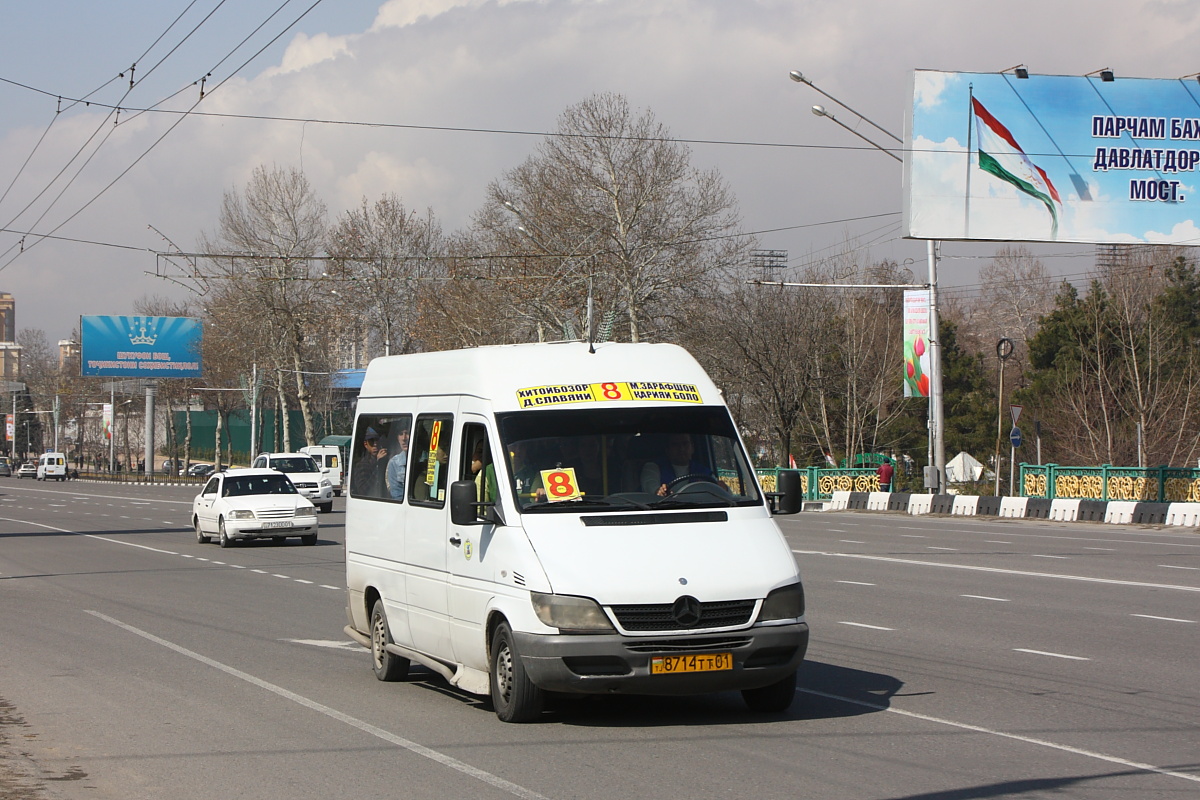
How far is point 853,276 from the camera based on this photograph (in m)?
68.6

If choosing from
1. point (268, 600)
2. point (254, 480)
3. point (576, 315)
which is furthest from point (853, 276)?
point (268, 600)

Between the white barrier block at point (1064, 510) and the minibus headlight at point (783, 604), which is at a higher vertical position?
the minibus headlight at point (783, 604)

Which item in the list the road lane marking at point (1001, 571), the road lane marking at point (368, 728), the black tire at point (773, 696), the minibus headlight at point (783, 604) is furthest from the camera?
the road lane marking at point (1001, 571)

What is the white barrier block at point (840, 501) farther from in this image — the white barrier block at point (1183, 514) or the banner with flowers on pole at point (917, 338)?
the white barrier block at point (1183, 514)

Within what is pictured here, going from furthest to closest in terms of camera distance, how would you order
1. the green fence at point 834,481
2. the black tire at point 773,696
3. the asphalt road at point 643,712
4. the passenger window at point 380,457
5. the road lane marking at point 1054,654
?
the green fence at point 834,481, the road lane marking at point 1054,654, the passenger window at point 380,457, the black tire at point 773,696, the asphalt road at point 643,712

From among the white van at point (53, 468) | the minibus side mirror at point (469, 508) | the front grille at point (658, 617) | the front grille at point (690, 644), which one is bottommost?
the white van at point (53, 468)

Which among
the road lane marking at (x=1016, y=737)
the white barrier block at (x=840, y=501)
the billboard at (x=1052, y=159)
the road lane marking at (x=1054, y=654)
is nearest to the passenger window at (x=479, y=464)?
the road lane marking at (x=1016, y=737)

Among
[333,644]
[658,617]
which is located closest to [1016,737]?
[658,617]

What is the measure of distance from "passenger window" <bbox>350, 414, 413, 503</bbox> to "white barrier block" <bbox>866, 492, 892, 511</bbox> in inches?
1263

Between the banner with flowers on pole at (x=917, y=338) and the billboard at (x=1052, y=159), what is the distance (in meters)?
5.05

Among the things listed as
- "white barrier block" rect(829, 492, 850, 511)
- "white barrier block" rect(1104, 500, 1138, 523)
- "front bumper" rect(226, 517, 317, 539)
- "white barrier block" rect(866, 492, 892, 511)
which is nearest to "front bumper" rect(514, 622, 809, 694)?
"front bumper" rect(226, 517, 317, 539)

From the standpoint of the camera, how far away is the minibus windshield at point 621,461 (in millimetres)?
8625

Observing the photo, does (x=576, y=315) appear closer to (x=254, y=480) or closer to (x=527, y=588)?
(x=254, y=480)

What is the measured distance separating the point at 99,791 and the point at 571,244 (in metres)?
45.4
